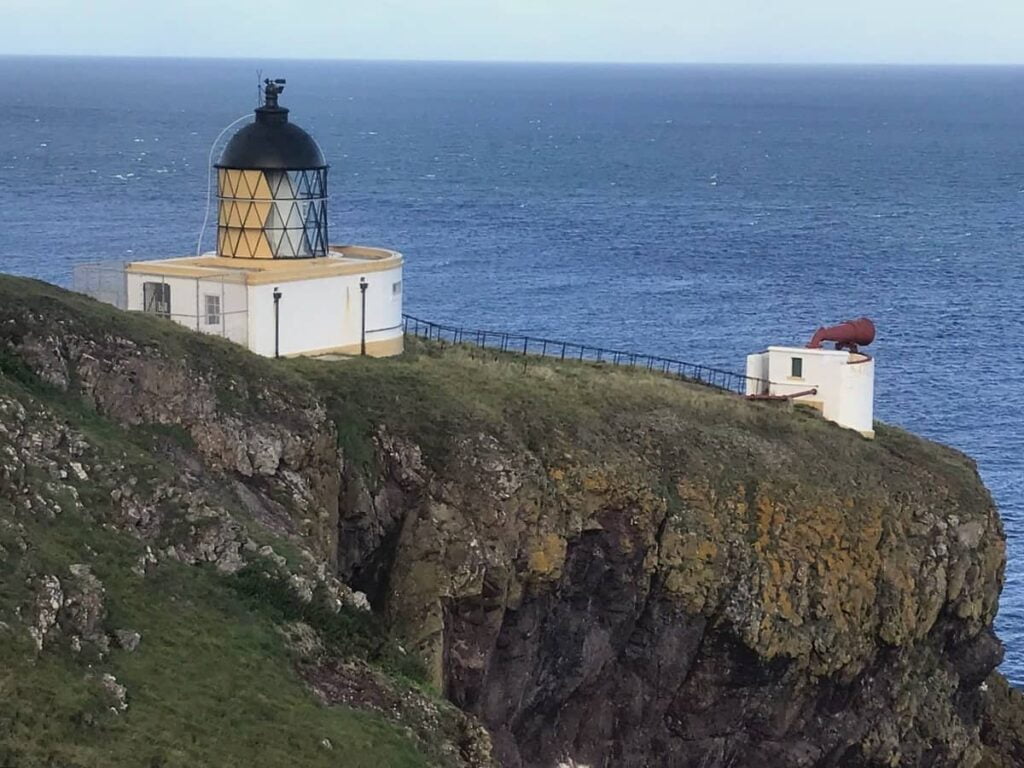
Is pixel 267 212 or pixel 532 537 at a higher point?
pixel 267 212

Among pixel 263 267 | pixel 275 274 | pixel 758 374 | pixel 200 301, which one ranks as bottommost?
pixel 758 374

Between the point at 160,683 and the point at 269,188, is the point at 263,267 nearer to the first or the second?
the point at 269,188

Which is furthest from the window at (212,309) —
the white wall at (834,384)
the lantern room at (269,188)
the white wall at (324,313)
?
the white wall at (834,384)

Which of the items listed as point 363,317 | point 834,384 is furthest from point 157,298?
point 834,384

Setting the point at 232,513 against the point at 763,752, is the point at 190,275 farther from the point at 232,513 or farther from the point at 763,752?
the point at 763,752

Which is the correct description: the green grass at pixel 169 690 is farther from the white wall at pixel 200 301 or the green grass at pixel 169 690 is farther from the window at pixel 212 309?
the window at pixel 212 309

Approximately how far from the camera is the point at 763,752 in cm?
3816

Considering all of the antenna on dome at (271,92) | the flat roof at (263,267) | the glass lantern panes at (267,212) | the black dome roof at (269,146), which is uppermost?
the antenna on dome at (271,92)

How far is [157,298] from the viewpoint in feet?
135

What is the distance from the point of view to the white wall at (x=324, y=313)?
39656 millimetres

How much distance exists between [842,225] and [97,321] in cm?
11425

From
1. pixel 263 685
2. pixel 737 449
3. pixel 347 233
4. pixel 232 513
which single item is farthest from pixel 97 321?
pixel 347 233

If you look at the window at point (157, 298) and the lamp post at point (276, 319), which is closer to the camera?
the lamp post at point (276, 319)

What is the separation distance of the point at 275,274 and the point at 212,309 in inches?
61.5
